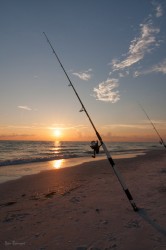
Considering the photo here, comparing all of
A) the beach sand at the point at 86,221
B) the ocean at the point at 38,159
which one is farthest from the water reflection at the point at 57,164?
→ the beach sand at the point at 86,221

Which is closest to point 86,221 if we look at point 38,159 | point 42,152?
point 38,159

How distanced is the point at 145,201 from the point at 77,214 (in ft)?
7.14

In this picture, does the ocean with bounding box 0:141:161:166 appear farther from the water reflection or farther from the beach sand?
the beach sand

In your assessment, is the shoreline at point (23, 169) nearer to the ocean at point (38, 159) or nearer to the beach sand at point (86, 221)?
the ocean at point (38, 159)

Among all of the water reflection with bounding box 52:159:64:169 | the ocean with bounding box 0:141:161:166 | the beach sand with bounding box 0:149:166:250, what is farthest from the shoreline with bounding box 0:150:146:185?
the beach sand with bounding box 0:149:166:250

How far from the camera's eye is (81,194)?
29.2 feet

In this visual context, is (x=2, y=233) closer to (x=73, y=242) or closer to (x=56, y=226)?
(x=56, y=226)

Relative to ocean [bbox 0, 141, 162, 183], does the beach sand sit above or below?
below

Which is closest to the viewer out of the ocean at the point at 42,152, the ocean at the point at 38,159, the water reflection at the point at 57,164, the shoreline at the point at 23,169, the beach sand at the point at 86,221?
the beach sand at the point at 86,221

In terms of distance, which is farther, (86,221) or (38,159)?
(38,159)

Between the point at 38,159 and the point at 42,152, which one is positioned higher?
the point at 42,152

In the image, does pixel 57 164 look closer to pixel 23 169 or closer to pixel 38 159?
pixel 23 169

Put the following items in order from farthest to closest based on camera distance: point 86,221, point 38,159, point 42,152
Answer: point 42,152
point 38,159
point 86,221

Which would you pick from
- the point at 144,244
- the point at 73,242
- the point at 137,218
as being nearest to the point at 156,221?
the point at 137,218
